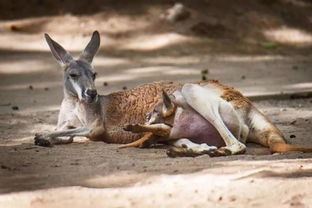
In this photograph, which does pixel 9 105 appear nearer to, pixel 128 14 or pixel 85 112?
pixel 85 112

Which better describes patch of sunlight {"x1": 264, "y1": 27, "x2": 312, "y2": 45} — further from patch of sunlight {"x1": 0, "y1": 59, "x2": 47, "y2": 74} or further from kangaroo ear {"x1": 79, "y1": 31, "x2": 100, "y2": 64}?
kangaroo ear {"x1": 79, "y1": 31, "x2": 100, "y2": 64}

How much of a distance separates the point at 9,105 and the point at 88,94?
9.83 feet

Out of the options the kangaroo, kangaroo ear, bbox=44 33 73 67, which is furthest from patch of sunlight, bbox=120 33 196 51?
the kangaroo

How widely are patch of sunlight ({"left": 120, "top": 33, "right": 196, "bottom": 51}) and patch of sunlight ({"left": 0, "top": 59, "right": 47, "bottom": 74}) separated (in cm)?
182

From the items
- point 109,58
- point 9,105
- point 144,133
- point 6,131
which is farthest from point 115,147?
point 109,58

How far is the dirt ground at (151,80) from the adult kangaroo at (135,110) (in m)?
0.16

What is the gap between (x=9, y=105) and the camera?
9.54 metres

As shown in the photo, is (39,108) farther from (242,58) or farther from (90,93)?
(242,58)

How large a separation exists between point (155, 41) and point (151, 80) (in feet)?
9.60

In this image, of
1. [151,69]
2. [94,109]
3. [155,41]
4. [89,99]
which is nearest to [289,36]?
[155,41]

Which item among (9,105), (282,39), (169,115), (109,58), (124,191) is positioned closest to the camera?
(124,191)

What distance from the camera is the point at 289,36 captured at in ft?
48.4

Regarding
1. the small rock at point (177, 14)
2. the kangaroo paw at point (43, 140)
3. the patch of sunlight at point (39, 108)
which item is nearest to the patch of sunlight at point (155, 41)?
the small rock at point (177, 14)

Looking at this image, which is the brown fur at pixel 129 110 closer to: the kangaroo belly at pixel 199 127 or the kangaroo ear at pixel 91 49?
the kangaroo belly at pixel 199 127
